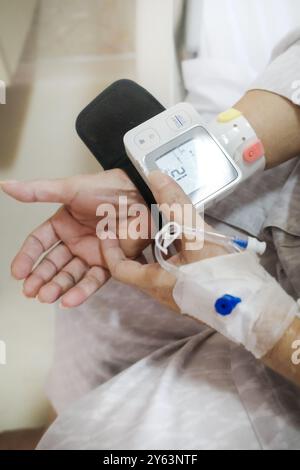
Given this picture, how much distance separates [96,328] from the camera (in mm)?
690

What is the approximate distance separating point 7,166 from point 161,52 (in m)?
0.38

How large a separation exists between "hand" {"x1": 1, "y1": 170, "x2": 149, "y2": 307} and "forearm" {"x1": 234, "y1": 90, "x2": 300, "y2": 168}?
0.19m

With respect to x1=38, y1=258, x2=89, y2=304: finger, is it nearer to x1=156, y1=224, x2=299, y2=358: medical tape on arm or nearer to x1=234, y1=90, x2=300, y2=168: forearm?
x1=156, y1=224, x2=299, y2=358: medical tape on arm

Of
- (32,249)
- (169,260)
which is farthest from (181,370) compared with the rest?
(32,249)

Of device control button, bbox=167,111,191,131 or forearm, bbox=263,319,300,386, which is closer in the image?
forearm, bbox=263,319,300,386

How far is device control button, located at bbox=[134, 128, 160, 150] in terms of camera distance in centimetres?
57

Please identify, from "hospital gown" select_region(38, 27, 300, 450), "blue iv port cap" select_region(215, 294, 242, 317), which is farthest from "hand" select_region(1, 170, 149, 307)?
"blue iv port cap" select_region(215, 294, 242, 317)

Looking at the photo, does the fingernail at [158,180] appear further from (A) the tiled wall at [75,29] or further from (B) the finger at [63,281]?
(A) the tiled wall at [75,29]

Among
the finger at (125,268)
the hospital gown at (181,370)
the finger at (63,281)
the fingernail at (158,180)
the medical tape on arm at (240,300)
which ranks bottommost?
the hospital gown at (181,370)

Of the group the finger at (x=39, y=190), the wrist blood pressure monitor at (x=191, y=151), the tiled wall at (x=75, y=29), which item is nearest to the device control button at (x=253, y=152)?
the wrist blood pressure monitor at (x=191, y=151)

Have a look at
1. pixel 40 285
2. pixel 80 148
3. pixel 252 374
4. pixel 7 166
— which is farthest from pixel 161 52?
pixel 252 374

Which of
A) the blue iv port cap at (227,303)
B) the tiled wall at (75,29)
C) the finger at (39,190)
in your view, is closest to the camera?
the blue iv port cap at (227,303)

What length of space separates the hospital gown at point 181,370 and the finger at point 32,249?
5.3 inches

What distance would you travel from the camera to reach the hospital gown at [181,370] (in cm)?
48
